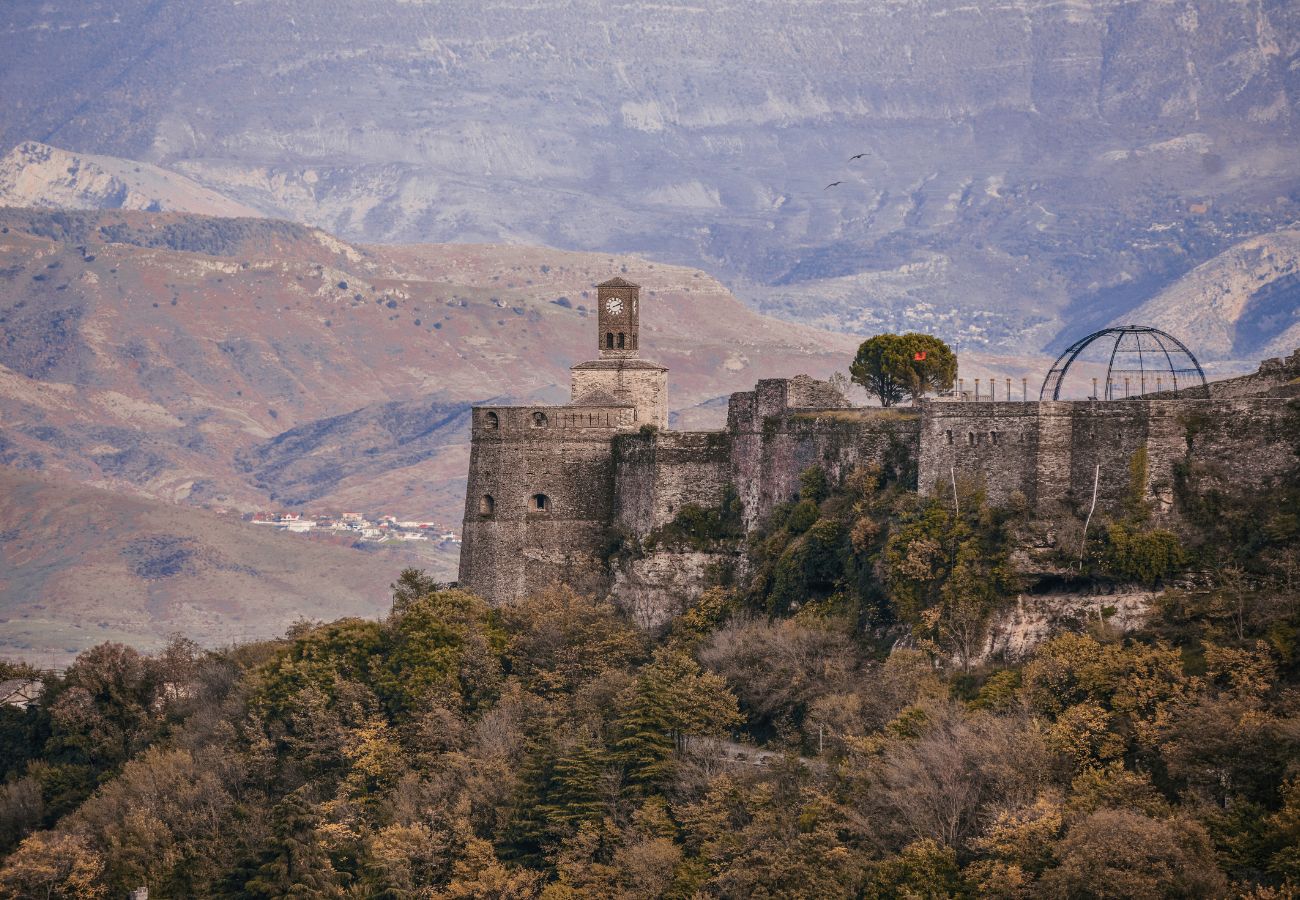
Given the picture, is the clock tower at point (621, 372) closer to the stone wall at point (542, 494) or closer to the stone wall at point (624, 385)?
the stone wall at point (624, 385)

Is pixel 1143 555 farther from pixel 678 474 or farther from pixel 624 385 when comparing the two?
pixel 624 385

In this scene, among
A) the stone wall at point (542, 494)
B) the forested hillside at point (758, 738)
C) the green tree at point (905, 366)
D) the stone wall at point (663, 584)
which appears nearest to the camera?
the forested hillside at point (758, 738)

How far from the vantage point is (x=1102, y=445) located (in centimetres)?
7175

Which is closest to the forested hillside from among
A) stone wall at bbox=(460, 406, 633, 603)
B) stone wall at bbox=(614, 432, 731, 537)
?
stone wall at bbox=(614, 432, 731, 537)

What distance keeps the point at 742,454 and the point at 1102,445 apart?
67.8 feet

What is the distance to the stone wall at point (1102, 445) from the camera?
229ft

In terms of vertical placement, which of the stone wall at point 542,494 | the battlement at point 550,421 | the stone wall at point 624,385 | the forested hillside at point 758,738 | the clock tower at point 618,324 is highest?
the clock tower at point 618,324

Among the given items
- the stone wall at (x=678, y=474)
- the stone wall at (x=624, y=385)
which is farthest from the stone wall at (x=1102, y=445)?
the stone wall at (x=624, y=385)

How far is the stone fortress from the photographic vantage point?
70.7m

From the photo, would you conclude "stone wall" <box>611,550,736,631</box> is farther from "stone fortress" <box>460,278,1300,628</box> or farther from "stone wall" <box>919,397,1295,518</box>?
"stone wall" <box>919,397,1295,518</box>

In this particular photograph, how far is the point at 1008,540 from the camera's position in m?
72.2

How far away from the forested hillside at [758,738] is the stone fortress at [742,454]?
1.12 m

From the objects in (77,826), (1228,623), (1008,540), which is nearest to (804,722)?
(1008,540)

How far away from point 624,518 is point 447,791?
14.8 meters
